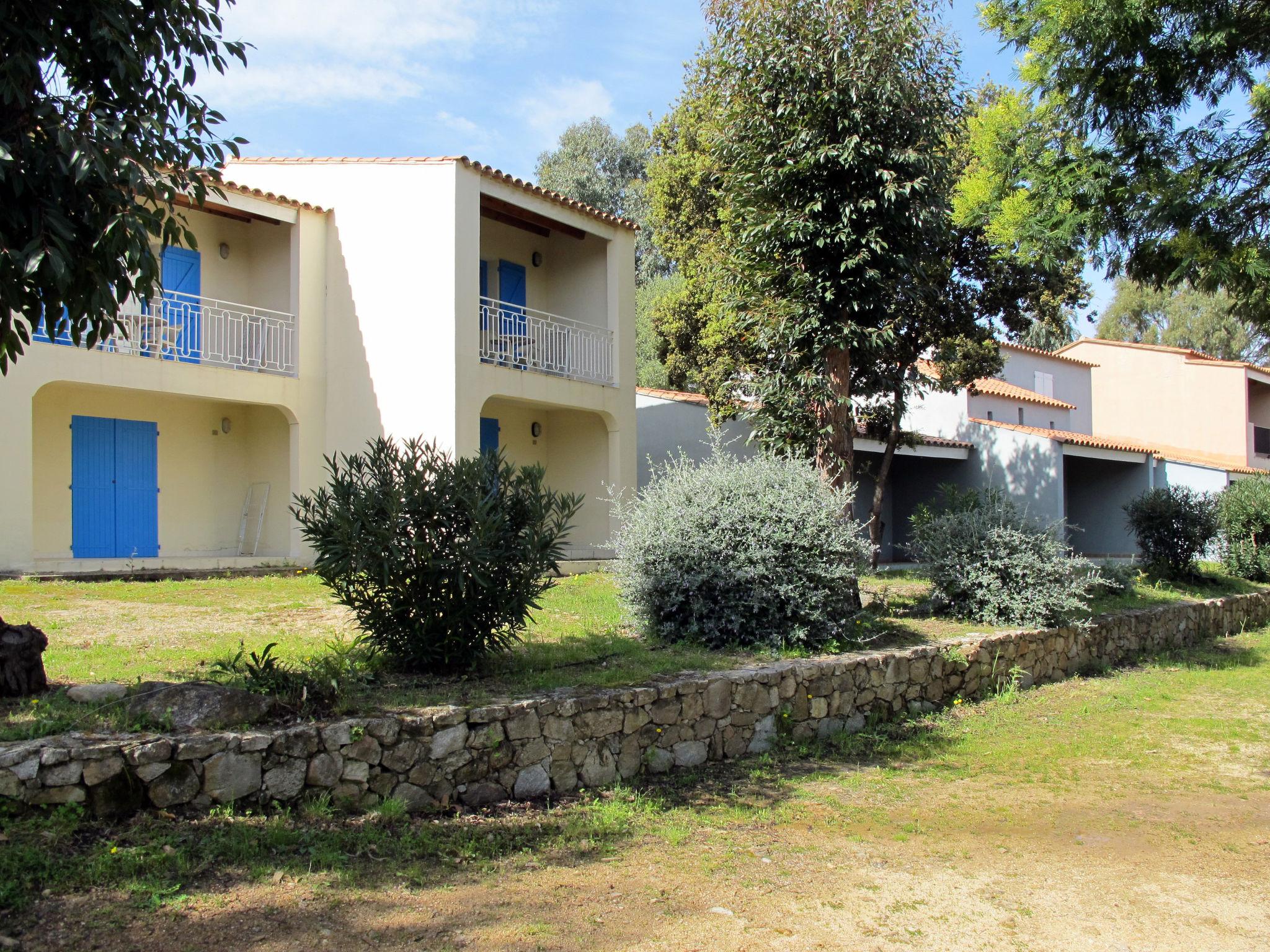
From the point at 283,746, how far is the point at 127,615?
401 cm

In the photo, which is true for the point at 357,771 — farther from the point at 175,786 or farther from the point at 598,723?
the point at 598,723

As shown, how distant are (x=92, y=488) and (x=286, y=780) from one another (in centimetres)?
886

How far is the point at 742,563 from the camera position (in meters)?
8.02

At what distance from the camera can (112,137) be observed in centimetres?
455

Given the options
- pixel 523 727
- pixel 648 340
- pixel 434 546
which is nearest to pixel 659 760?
pixel 523 727

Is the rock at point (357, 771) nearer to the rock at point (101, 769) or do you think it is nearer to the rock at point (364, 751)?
the rock at point (364, 751)

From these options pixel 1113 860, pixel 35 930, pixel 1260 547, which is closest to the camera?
pixel 35 930

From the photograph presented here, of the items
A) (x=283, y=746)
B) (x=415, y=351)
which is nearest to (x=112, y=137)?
(x=283, y=746)

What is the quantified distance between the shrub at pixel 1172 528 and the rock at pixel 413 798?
1451 centimetres

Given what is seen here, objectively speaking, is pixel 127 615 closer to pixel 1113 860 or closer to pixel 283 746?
pixel 283 746

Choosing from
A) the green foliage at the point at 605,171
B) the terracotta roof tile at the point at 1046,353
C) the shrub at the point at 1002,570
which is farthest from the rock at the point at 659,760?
the green foliage at the point at 605,171

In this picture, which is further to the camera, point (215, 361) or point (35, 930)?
point (215, 361)

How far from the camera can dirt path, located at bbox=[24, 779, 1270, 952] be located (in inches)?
149

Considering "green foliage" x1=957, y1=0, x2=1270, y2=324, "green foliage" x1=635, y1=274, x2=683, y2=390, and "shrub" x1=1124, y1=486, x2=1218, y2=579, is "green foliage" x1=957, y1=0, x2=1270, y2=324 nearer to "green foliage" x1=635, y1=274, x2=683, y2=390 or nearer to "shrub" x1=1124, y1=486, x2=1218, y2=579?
"shrub" x1=1124, y1=486, x2=1218, y2=579
